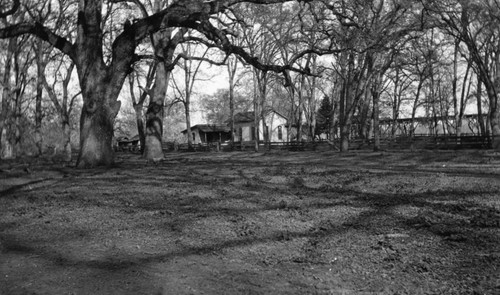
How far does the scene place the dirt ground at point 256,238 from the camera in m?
3.93

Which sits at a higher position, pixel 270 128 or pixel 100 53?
pixel 100 53

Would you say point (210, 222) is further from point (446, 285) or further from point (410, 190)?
point (410, 190)

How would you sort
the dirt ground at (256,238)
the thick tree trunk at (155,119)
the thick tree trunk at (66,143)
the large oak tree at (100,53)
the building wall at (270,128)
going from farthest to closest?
1. the building wall at (270,128)
2. the thick tree trunk at (66,143)
3. the thick tree trunk at (155,119)
4. the large oak tree at (100,53)
5. the dirt ground at (256,238)

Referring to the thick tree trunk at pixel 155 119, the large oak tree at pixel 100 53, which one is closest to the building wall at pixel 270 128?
the thick tree trunk at pixel 155 119

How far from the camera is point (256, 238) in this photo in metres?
5.34

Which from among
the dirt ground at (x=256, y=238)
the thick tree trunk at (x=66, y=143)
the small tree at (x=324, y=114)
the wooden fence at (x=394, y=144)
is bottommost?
the dirt ground at (x=256, y=238)

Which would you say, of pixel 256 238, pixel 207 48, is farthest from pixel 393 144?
pixel 256 238

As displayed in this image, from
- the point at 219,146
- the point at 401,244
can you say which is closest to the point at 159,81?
the point at 401,244

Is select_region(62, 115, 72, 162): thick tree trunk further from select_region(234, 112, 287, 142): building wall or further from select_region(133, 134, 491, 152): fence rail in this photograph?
select_region(234, 112, 287, 142): building wall

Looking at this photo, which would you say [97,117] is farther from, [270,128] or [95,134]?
[270,128]

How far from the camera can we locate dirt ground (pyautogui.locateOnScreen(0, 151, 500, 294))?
12.9 feet

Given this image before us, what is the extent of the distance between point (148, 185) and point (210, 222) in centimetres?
381

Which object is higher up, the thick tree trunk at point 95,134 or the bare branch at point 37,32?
the bare branch at point 37,32

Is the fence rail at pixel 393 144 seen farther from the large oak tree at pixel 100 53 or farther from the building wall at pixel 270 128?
the building wall at pixel 270 128
